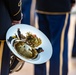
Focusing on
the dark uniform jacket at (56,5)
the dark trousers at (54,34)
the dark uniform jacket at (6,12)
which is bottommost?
the dark trousers at (54,34)

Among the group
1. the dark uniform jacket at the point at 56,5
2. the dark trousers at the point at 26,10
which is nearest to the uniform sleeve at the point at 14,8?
the dark uniform jacket at the point at 56,5

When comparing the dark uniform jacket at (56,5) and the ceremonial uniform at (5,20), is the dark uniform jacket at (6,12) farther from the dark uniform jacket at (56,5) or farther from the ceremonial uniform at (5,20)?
the dark uniform jacket at (56,5)

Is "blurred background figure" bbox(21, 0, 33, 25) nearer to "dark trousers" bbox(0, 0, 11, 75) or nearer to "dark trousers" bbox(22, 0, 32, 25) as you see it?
"dark trousers" bbox(22, 0, 32, 25)

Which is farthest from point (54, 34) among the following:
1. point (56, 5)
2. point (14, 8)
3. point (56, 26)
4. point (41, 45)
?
point (14, 8)

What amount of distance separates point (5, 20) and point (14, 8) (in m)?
0.08

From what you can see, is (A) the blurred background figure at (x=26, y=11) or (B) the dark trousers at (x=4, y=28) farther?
(A) the blurred background figure at (x=26, y=11)

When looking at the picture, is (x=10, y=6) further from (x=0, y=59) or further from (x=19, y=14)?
(x=0, y=59)

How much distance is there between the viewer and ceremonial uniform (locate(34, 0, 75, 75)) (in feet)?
6.75

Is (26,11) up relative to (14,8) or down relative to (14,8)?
down

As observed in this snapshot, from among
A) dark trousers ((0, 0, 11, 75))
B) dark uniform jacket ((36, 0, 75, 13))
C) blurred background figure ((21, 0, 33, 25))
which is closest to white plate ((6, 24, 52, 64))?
dark trousers ((0, 0, 11, 75))

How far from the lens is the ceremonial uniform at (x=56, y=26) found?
6.75ft

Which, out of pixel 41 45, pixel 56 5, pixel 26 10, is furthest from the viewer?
pixel 26 10

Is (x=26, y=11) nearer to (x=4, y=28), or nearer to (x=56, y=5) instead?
(x=56, y=5)

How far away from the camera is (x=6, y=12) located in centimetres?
145
